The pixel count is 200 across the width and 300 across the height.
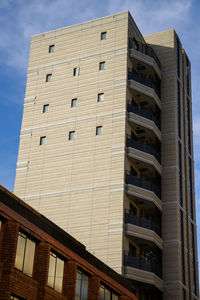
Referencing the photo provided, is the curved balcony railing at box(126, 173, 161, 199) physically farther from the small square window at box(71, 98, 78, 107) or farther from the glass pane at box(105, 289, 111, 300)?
the glass pane at box(105, 289, 111, 300)

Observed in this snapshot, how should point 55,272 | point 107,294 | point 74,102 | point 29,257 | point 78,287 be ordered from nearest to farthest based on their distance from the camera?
point 29,257, point 55,272, point 78,287, point 107,294, point 74,102

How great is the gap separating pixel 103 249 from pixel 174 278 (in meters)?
8.89

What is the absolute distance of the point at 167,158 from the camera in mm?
65438

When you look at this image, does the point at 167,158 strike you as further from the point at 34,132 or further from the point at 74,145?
the point at 34,132

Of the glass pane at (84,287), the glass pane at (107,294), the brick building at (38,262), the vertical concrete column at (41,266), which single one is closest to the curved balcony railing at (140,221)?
the glass pane at (107,294)

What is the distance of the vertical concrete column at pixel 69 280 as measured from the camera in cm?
3678

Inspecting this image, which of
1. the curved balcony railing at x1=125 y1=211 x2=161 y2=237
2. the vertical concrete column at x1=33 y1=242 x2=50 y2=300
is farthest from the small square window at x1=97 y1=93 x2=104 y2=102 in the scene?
the vertical concrete column at x1=33 y1=242 x2=50 y2=300

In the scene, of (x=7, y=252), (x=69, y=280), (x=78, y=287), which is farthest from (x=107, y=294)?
(x=7, y=252)

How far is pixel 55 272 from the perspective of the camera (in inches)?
1414

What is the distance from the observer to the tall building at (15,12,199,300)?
2248 inches

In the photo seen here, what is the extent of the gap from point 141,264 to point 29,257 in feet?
78.7

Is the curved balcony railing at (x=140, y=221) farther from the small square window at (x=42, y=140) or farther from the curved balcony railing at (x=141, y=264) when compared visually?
the small square window at (x=42, y=140)

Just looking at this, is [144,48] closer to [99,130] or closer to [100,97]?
[100,97]

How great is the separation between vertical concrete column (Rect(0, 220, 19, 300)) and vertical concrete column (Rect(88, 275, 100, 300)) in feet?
32.4
